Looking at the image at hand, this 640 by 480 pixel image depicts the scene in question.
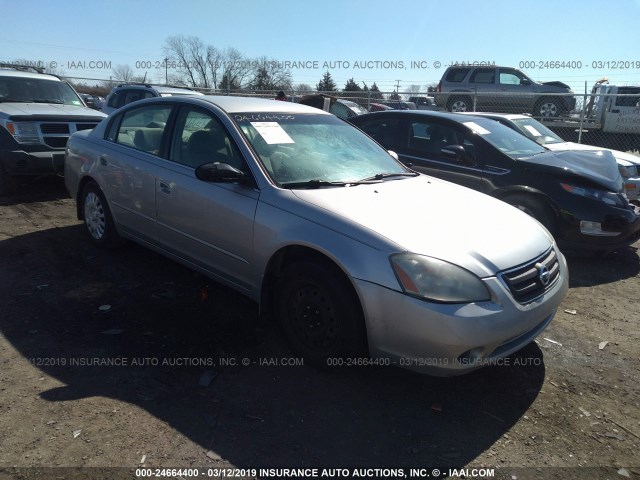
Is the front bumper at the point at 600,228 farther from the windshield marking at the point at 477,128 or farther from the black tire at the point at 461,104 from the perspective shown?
the black tire at the point at 461,104

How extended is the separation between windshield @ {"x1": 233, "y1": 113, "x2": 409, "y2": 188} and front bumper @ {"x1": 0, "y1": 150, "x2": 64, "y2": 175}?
4.37 metres

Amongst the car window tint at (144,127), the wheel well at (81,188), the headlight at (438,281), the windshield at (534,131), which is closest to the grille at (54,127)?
the wheel well at (81,188)

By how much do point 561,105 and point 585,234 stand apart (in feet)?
40.6

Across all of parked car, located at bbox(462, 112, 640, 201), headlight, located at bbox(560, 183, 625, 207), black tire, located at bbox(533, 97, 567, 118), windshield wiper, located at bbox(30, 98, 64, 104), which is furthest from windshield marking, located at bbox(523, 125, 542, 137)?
black tire, located at bbox(533, 97, 567, 118)

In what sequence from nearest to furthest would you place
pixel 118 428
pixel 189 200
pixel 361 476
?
pixel 361 476 → pixel 118 428 → pixel 189 200

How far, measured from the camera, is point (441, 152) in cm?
628

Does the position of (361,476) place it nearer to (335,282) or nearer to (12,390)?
(335,282)

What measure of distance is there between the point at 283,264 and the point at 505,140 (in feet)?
13.9

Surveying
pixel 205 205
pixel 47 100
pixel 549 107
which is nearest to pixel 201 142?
pixel 205 205

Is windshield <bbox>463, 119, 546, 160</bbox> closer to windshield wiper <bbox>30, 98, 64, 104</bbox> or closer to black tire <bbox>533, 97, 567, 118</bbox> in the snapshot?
windshield wiper <bbox>30, 98, 64, 104</bbox>

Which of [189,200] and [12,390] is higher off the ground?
[189,200]

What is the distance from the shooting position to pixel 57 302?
4113 mm

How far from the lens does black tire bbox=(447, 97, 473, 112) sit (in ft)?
58.2

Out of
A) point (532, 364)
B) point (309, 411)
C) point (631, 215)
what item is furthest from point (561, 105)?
point (309, 411)
